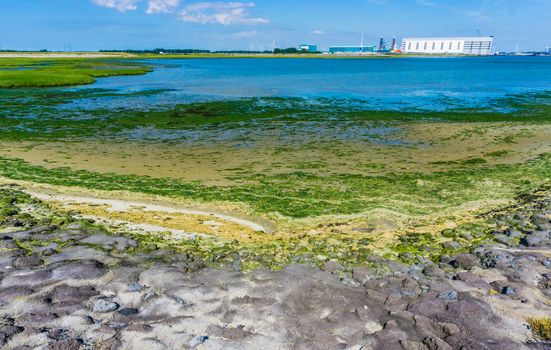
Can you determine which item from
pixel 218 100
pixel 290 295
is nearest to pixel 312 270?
pixel 290 295

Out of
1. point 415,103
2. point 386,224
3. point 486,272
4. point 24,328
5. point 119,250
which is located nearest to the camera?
point 24,328

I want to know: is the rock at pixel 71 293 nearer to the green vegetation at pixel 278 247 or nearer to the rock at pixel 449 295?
the green vegetation at pixel 278 247

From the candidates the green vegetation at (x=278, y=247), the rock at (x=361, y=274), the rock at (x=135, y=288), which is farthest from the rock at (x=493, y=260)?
the rock at (x=135, y=288)

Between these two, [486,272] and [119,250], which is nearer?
[486,272]

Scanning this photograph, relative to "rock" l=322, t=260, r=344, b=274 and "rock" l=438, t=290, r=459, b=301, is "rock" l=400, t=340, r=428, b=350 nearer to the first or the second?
"rock" l=438, t=290, r=459, b=301

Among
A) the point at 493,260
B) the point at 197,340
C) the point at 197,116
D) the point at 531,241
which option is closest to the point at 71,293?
the point at 197,340

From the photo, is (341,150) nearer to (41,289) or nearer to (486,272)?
(486,272)

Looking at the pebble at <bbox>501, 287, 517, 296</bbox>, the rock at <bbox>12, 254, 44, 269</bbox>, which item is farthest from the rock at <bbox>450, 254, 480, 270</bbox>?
the rock at <bbox>12, 254, 44, 269</bbox>
